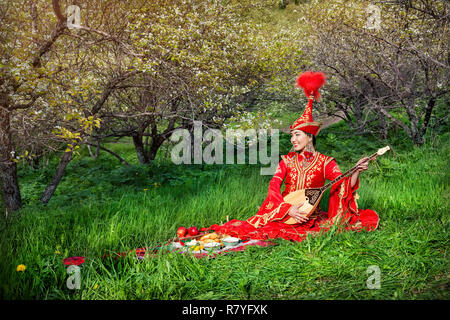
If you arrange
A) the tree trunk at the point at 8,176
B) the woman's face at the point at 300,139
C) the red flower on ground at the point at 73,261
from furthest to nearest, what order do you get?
1. the tree trunk at the point at 8,176
2. the woman's face at the point at 300,139
3. the red flower on ground at the point at 73,261

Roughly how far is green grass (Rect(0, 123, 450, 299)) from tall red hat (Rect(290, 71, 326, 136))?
1.42m

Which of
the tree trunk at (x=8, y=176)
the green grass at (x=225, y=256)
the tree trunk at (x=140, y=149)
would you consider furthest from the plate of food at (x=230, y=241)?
the tree trunk at (x=140, y=149)

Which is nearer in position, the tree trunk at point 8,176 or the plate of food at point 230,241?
the plate of food at point 230,241

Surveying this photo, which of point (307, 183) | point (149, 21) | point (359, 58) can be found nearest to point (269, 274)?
point (307, 183)

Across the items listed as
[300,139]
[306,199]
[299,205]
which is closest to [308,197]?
[306,199]

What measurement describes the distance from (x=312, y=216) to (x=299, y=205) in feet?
0.99

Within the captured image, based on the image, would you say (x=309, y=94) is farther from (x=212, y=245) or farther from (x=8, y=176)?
(x=8, y=176)

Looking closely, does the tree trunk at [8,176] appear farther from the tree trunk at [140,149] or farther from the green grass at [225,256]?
the tree trunk at [140,149]

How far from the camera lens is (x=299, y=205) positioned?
4.73 m

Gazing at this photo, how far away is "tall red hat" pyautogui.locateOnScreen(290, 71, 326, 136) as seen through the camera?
189 inches

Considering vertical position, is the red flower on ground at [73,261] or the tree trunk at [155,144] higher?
the tree trunk at [155,144]

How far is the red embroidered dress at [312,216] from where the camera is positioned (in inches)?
183

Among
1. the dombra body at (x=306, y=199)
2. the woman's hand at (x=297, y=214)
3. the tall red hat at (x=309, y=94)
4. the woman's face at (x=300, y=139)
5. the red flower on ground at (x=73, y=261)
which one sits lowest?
the red flower on ground at (x=73, y=261)
